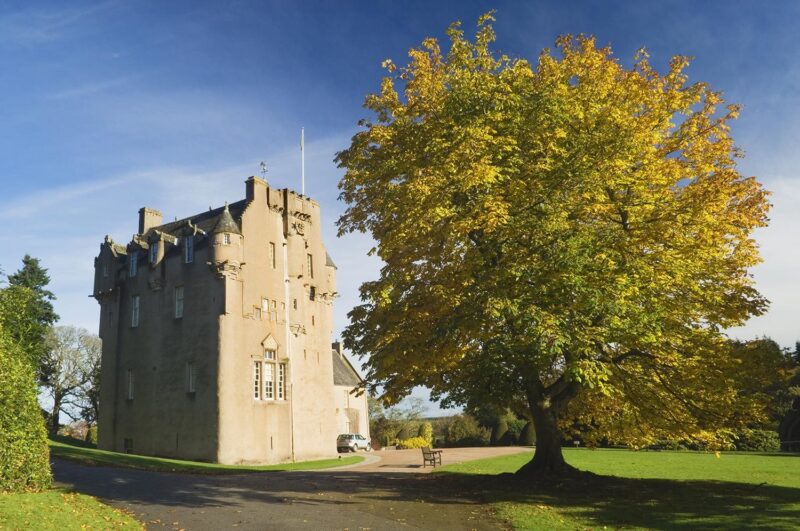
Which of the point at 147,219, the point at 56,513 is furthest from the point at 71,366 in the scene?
the point at 56,513

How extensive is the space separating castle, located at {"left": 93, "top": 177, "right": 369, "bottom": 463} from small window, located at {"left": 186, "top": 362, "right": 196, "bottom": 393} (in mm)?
62

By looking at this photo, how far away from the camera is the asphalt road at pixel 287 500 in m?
14.2

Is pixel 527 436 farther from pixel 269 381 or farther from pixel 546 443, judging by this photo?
pixel 546 443

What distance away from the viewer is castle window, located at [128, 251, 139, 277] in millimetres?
42241

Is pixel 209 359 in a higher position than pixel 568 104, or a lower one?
lower

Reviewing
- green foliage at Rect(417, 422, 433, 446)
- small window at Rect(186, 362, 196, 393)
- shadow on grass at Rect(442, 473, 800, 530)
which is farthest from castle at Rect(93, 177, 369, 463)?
shadow on grass at Rect(442, 473, 800, 530)

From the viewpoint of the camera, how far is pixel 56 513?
13836 mm

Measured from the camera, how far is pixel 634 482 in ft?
67.1

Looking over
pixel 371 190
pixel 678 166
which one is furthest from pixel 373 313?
pixel 678 166

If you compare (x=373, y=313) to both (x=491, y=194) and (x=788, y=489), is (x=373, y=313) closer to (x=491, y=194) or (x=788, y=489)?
(x=491, y=194)

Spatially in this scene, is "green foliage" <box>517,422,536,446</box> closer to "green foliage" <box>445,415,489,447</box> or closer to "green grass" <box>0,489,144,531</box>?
"green foliage" <box>445,415,489,447</box>

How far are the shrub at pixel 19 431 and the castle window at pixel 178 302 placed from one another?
21.3m

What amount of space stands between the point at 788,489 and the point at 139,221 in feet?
144

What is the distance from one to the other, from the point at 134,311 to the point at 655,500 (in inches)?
1418
